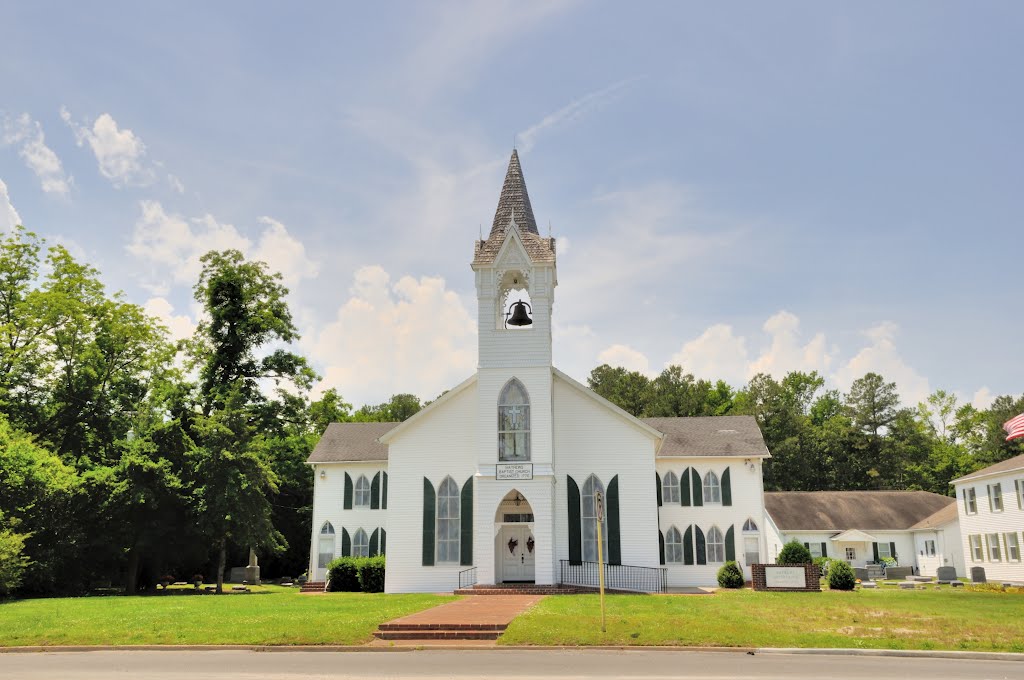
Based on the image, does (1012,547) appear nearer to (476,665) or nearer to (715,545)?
(715,545)

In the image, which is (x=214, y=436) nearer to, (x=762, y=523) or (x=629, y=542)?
(x=629, y=542)

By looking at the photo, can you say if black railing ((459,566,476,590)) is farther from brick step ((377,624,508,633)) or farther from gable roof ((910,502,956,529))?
gable roof ((910,502,956,529))

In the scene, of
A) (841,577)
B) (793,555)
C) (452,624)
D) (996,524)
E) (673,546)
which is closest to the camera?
(452,624)

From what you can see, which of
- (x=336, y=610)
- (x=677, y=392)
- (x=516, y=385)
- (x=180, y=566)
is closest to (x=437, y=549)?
(x=516, y=385)

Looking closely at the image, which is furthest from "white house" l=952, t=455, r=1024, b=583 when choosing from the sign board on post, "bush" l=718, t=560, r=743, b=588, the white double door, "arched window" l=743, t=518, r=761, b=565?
the sign board on post

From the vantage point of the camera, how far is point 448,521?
29625mm

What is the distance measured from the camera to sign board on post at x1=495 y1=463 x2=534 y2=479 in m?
28.3

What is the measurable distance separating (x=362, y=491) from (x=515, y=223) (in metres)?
14.7

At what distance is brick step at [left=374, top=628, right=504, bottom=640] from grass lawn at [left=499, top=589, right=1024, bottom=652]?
19.5 inches

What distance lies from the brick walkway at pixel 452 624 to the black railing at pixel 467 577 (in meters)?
8.95

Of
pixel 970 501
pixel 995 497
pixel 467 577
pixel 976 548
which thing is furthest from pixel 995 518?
pixel 467 577

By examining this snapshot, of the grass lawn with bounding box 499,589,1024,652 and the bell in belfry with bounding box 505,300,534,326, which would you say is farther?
the bell in belfry with bounding box 505,300,534,326

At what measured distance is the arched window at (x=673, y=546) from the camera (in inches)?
1389

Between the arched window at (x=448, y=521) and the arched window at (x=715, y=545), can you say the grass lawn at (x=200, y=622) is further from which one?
the arched window at (x=715, y=545)
